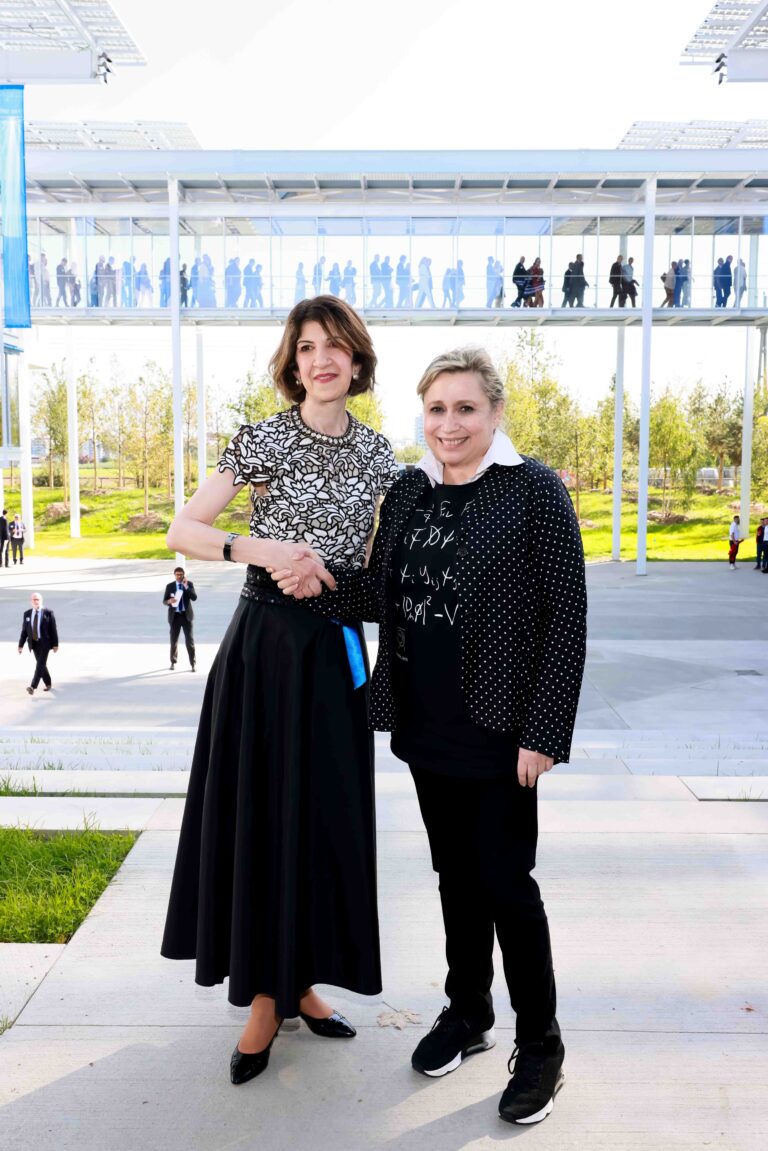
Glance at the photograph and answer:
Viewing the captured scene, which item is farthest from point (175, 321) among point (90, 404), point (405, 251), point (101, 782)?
point (101, 782)

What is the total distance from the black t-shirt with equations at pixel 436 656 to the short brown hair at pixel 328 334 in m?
0.53

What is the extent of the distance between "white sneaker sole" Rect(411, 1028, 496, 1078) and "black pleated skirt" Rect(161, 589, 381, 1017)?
0.95 feet

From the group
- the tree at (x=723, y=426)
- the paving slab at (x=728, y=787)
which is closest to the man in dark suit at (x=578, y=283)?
the tree at (x=723, y=426)

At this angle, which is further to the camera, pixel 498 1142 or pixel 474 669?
pixel 474 669

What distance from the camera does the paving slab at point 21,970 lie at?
327 cm

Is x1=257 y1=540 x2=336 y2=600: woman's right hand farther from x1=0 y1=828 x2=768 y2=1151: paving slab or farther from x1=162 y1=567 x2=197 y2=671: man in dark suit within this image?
x1=162 y1=567 x2=197 y2=671: man in dark suit

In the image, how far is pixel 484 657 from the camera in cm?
283

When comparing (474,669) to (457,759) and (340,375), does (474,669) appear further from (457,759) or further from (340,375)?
(340,375)

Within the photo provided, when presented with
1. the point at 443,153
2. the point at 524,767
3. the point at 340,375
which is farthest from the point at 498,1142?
the point at 443,153

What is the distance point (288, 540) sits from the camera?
3.08 m

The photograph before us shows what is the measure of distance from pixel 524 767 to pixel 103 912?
198 centimetres

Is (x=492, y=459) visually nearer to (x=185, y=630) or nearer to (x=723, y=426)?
(x=185, y=630)

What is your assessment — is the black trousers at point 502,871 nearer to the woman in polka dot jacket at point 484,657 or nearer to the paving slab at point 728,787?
the woman in polka dot jacket at point 484,657

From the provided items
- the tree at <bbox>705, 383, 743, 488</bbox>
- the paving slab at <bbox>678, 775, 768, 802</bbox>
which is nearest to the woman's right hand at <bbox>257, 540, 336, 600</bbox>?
the paving slab at <bbox>678, 775, 768, 802</bbox>
